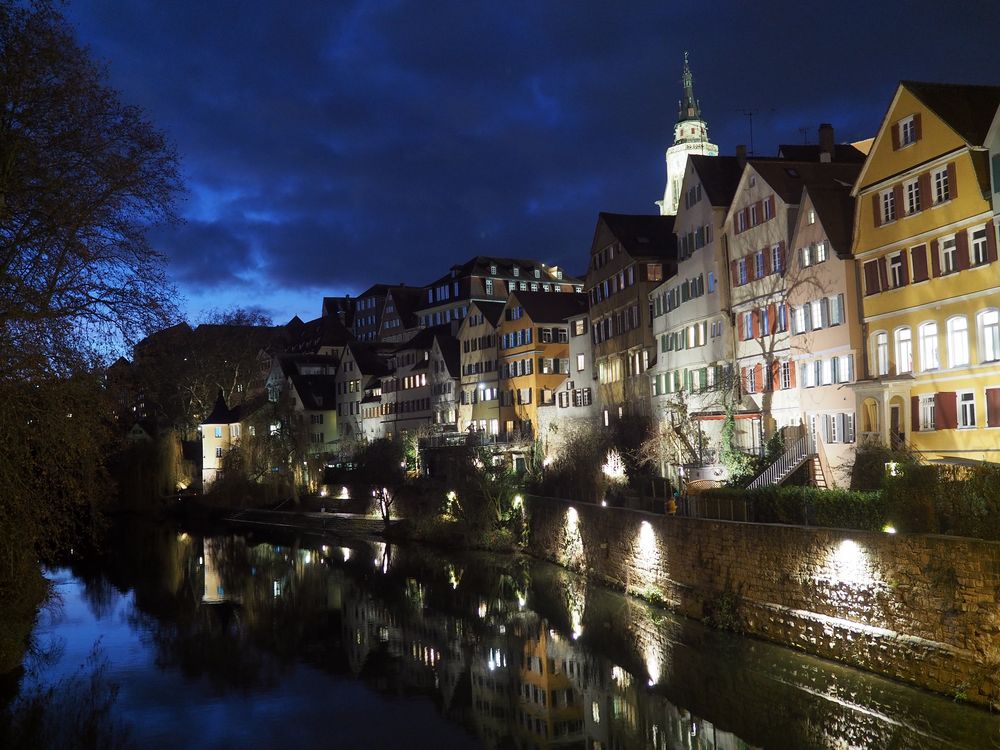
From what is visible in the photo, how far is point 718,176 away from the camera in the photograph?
42.8 metres

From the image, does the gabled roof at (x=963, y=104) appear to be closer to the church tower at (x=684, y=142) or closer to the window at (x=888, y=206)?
the window at (x=888, y=206)

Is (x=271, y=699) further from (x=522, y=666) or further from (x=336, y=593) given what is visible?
(x=336, y=593)

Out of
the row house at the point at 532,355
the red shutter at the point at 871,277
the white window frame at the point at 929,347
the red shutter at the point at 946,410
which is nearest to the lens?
the red shutter at the point at 946,410

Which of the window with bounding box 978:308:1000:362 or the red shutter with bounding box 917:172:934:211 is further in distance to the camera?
the red shutter with bounding box 917:172:934:211

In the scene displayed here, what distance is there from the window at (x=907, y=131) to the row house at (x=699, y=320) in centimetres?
1151

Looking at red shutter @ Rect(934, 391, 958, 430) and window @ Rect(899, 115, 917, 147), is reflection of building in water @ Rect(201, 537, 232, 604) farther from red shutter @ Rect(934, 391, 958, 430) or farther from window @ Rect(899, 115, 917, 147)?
window @ Rect(899, 115, 917, 147)

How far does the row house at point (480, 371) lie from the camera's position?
70812mm

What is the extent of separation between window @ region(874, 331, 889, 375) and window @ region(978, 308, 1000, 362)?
424 cm

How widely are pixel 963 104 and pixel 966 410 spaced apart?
911 centimetres

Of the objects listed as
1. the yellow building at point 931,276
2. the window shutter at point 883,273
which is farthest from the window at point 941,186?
the window shutter at point 883,273

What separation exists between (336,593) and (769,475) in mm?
19036

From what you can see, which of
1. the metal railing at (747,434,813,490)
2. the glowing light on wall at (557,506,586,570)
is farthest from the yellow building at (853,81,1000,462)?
the glowing light on wall at (557,506,586,570)

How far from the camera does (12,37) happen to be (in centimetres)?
1619

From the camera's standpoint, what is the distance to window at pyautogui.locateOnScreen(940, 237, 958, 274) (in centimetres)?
2761
